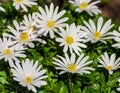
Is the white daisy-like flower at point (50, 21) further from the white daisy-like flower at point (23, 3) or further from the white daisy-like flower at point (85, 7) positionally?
the white daisy-like flower at point (85, 7)

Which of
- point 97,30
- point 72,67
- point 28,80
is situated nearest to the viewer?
point 28,80

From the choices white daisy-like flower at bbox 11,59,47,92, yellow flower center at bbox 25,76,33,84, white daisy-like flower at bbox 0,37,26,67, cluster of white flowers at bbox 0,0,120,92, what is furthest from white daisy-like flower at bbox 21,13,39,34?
yellow flower center at bbox 25,76,33,84

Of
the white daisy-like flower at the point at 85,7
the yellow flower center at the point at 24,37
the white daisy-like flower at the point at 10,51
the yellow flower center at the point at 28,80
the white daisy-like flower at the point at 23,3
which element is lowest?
the yellow flower center at the point at 28,80

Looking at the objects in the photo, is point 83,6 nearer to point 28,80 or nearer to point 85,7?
point 85,7

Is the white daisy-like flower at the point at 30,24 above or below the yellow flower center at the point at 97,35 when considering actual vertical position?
above

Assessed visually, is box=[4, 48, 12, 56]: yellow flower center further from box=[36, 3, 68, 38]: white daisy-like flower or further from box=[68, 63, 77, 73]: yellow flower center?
box=[68, 63, 77, 73]: yellow flower center

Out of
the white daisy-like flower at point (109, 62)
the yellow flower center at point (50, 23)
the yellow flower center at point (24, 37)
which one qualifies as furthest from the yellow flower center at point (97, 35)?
the yellow flower center at point (24, 37)

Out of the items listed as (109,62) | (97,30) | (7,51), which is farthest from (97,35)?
(7,51)
